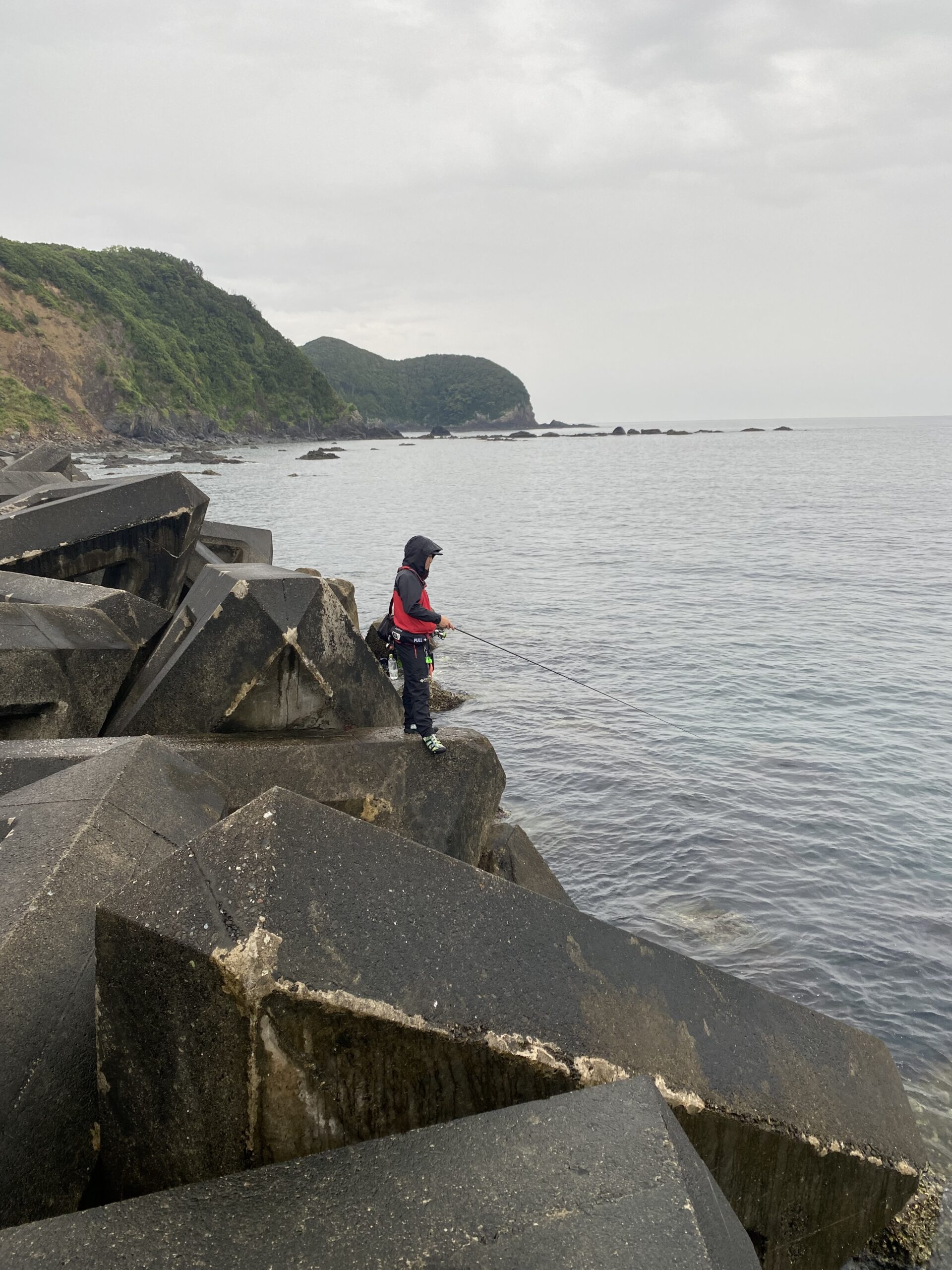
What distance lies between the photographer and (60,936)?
2.93 metres

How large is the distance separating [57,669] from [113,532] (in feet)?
11.7

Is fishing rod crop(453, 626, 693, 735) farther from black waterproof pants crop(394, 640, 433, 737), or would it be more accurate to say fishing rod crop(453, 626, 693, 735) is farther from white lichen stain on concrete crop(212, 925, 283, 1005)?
white lichen stain on concrete crop(212, 925, 283, 1005)

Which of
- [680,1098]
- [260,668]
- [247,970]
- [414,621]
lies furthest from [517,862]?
[247,970]

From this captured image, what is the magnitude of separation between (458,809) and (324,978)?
2713mm

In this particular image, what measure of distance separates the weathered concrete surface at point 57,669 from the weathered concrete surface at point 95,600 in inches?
7.3

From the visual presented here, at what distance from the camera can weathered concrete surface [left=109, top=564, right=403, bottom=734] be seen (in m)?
5.53

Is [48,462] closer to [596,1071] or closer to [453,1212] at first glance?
[596,1071]

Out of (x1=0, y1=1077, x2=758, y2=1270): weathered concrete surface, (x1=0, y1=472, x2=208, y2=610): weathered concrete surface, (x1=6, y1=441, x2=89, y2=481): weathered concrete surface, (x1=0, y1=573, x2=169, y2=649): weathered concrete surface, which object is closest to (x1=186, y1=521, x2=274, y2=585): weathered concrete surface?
(x1=0, y1=472, x2=208, y2=610): weathered concrete surface

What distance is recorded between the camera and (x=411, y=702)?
18.0 ft

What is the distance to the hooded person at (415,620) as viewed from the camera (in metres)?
5.69

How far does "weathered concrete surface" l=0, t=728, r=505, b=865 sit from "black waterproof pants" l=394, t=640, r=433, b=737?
0.16 meters

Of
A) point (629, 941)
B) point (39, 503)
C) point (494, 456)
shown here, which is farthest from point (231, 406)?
point (629, 941)

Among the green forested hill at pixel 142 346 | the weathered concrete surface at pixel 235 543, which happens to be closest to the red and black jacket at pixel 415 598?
the weathered concrete surface at pixel 235 543

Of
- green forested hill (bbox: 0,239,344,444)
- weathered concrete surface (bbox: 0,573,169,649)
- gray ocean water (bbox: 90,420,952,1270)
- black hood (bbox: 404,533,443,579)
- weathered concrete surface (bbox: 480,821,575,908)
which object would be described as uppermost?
green forested hill (bbox: 0,239,344,444)
